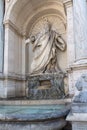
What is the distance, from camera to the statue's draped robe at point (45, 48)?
944 cm

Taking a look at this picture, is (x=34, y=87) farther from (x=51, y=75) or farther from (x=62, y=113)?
(x=62, y=113)

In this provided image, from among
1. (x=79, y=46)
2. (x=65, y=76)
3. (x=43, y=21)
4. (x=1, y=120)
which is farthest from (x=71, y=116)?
(x=43, y=21)

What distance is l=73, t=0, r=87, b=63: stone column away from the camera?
648 cm

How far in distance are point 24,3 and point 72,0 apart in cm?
293

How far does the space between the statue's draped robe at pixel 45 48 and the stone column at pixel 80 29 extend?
2.65 meters

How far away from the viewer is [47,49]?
952 cm

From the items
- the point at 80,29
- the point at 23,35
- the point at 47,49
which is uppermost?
the point at 23,35

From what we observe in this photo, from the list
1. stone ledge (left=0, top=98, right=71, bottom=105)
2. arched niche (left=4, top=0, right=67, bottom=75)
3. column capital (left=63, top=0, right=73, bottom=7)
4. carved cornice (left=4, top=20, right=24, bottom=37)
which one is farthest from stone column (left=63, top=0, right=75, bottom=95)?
carved cornice (left=4, top=20, right=24, bottom=37)

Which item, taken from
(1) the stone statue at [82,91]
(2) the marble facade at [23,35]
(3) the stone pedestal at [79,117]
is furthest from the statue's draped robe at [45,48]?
(3) the stone pedestal at [79,117]

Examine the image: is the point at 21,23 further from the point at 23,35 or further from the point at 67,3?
the point at 67,3

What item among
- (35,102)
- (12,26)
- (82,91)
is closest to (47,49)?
(12,26)

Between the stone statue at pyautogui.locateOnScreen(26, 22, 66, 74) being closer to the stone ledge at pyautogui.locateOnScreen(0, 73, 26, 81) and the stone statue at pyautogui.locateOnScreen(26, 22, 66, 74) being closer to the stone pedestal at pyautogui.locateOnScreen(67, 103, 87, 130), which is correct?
the stone ledge at pyautogui.locateOnScreen(0, 73, 26, 81)

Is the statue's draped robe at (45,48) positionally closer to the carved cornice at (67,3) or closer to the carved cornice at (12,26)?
the carved cornice at (12,26)

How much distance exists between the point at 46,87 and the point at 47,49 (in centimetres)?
189
